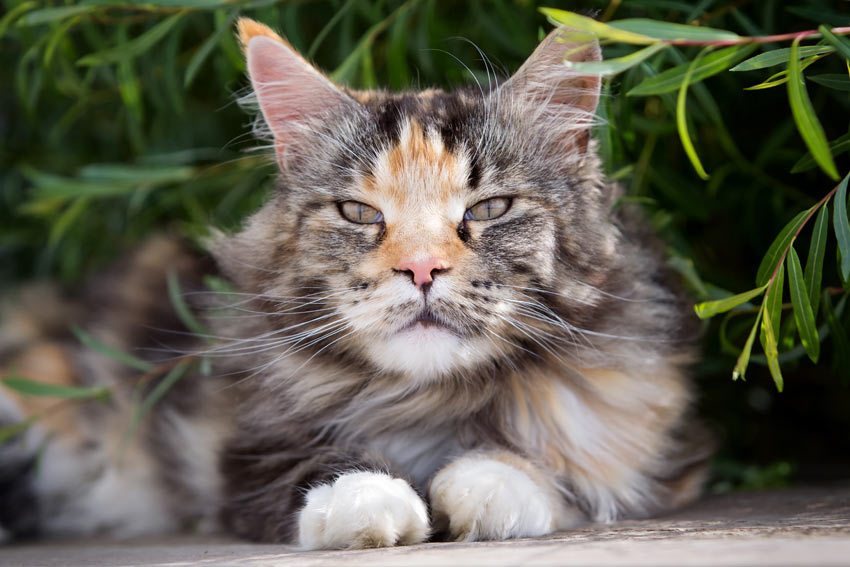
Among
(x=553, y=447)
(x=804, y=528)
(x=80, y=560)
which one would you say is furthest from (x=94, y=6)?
→ (x=804, y=528)

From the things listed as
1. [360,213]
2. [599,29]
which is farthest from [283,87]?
[599,29]

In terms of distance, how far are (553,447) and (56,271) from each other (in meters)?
2.24

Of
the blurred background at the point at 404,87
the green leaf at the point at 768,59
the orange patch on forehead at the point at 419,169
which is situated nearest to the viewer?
the green leaf at the point at 768,59

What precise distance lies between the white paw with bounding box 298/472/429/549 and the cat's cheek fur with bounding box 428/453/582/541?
5cm

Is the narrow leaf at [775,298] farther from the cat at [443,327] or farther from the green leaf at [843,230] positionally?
the cat at [443,327]

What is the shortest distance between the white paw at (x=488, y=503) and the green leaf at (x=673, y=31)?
0.76 metres

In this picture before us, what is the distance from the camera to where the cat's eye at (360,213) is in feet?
5.27

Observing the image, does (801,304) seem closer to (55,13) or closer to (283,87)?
(283,87)

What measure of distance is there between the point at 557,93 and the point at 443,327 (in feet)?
1.93

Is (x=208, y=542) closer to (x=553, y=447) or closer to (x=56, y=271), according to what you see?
(x=553, y=447)

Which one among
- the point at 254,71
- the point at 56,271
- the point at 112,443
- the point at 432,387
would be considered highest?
the point at 254,71

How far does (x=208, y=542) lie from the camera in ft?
5.63

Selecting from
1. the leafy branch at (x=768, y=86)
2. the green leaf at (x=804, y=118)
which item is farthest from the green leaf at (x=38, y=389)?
the green leaf at (x=804, y=118)

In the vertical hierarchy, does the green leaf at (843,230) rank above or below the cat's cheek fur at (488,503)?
above
